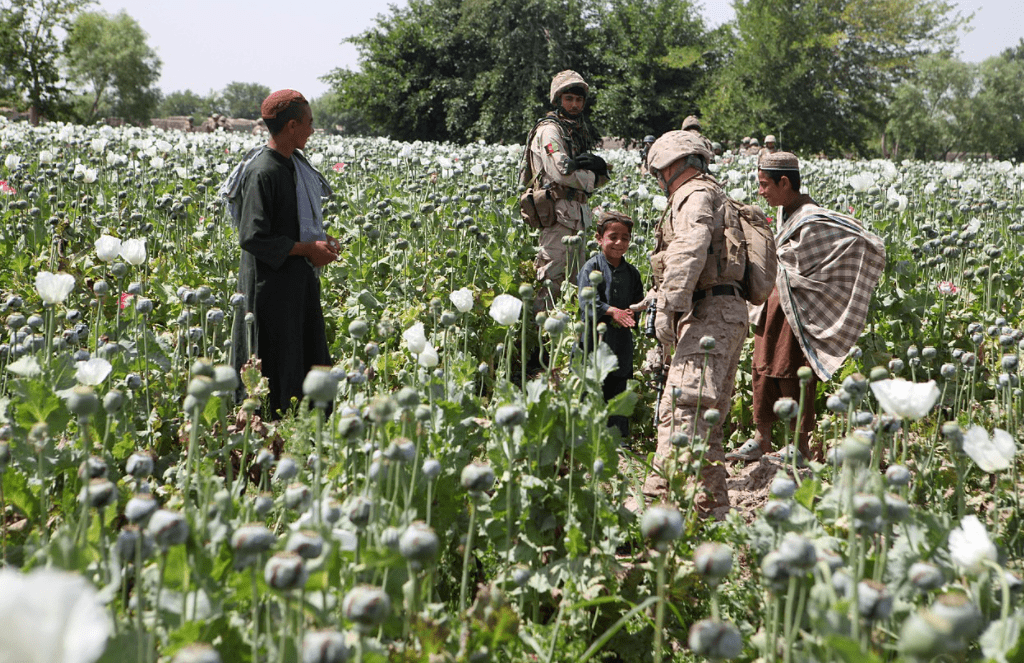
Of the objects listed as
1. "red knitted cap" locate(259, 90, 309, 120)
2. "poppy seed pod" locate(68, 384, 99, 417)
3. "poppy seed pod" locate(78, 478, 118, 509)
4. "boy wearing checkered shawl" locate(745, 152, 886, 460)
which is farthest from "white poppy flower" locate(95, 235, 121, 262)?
"boy wearing checkered shawl" locate(745, 152, 886, 460)

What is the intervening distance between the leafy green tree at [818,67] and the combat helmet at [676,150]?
30.5 meters

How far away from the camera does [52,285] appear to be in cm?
288

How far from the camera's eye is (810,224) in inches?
170

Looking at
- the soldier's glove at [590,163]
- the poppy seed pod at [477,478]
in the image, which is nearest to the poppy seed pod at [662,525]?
the poppy seed pod at [477,478]

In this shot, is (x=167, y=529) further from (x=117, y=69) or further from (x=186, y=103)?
(x=186, y=103)

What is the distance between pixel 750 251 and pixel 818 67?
36706mm

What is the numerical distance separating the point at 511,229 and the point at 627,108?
26931 mm

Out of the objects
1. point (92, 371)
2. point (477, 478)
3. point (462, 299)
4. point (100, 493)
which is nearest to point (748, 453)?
point (462, 299)

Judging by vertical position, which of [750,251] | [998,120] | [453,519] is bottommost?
[453,519]

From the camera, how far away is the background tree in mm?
56094

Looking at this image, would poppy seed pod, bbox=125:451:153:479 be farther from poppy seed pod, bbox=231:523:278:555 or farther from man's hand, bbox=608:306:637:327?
man's hand, bbox=608:306:637:327

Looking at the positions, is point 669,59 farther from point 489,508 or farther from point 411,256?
point 489,508

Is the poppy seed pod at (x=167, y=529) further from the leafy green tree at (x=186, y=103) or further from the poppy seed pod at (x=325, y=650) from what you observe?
the leafy green tree at (x=186, y=103)

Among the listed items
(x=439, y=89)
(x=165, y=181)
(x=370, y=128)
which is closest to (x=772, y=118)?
(x=439, y=89)
